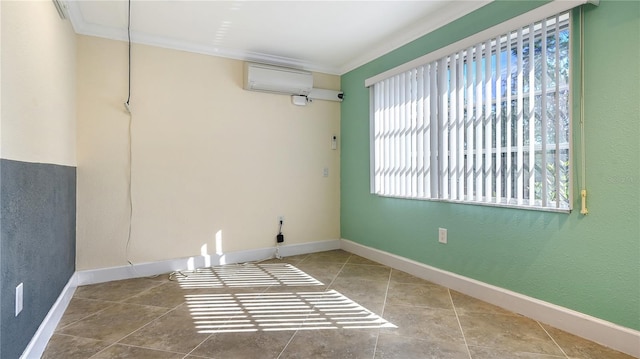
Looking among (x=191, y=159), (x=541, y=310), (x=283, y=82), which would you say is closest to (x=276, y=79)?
(x=283, y=82)

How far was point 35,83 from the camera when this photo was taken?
5.33 feet

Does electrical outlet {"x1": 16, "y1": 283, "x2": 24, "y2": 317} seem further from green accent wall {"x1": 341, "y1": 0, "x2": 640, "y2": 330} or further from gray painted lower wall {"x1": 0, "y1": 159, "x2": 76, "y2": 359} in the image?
green accent wall {"x1": 341, "y1": 0, "x2": 640, "y2": 330}

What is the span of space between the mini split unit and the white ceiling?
17 centimetres

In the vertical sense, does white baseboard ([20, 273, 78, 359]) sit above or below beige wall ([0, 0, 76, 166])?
below

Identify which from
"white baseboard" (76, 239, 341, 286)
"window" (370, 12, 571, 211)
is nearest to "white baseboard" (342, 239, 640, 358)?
"window" (370, 12, 571, 211)

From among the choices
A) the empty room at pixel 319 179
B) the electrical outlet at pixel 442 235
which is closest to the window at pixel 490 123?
the empty room at pixel 319 179

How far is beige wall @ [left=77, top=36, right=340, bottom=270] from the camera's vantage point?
277 centimetres

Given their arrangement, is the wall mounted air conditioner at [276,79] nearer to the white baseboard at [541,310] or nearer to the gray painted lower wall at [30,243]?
the gray painted lower wall at [30,243]

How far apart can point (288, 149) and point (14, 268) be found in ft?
8.61

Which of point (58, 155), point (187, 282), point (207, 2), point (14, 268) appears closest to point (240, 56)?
point (207, 2)

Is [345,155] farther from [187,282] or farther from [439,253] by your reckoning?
[187,282]

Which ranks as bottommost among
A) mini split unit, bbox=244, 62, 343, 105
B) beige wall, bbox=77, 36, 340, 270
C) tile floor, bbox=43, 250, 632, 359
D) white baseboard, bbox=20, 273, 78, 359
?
tile floor, bbox=43, 250, 632, 359

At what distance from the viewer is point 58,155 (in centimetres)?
210

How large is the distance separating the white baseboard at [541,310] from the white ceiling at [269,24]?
6.78 ft
